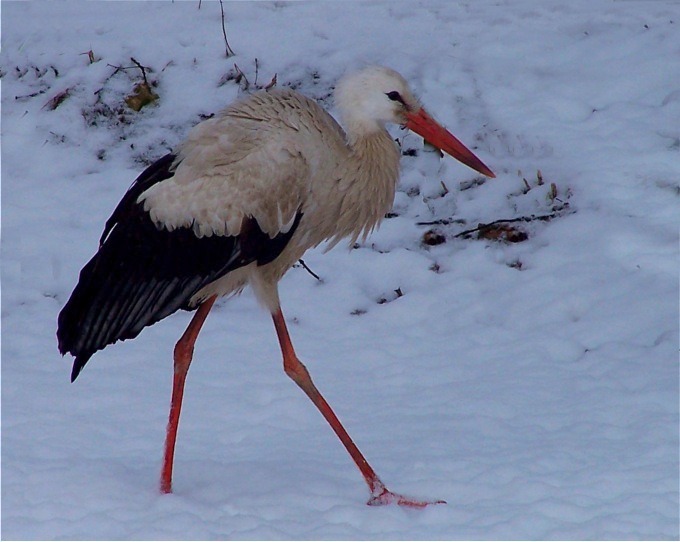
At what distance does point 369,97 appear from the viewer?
192 inches

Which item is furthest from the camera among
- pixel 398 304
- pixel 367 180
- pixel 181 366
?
pixel 398 304

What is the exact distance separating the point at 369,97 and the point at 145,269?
1126 millimetres

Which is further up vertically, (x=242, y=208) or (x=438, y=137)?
(x=438, y=137)

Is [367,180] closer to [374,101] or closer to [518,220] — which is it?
[374,101]

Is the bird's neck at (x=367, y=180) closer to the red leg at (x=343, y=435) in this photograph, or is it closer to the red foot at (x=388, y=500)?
the red leg at (x=343, y=435)

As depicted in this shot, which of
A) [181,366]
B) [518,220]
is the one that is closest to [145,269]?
[181,366]

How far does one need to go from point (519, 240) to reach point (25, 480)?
10.8 ft

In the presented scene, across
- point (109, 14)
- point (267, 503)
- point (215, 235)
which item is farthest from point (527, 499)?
point (109, 14)

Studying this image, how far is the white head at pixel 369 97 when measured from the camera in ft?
16.0

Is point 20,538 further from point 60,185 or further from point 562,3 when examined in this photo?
point 562,3

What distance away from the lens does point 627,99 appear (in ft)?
25.4

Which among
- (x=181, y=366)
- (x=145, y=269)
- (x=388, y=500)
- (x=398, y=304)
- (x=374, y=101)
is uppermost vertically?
(x=374, y=101)

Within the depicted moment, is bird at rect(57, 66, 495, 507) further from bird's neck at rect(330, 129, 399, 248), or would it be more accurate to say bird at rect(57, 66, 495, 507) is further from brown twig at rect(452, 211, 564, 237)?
brown twig at rect(452, 211, 564, 237)

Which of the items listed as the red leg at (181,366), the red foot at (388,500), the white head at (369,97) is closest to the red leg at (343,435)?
the red foot at (388,500)
